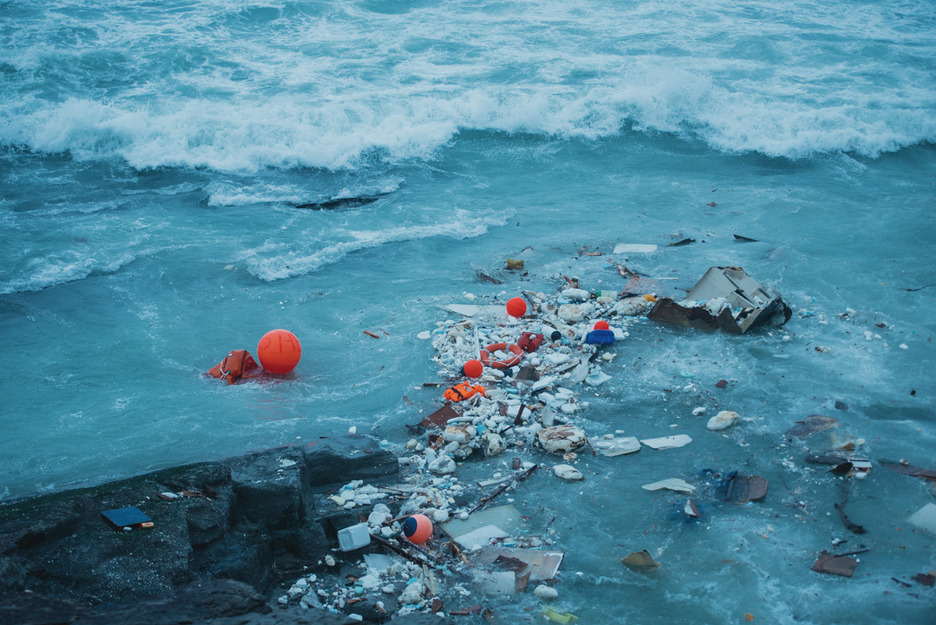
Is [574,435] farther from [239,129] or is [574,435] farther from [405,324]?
[239,129]

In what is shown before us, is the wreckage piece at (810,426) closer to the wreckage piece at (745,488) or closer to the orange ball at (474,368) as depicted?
the wreckage piece at (745,488)

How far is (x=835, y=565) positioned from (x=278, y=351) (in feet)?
17.0

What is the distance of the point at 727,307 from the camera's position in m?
7.89

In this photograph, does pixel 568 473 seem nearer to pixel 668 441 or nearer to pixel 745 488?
pixel 668 441

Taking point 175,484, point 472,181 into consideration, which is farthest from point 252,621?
point 472,181

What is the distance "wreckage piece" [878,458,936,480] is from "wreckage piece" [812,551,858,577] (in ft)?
3.88

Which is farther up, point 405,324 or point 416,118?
point 416,118

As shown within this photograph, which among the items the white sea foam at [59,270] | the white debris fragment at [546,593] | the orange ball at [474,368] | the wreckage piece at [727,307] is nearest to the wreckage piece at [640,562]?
the white debris fragment at [546,593]

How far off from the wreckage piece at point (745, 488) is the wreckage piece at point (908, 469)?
0.96 m

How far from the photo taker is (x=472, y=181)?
13297 millimetres

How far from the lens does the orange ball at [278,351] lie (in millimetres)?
7473

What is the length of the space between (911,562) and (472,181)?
9.82 metres

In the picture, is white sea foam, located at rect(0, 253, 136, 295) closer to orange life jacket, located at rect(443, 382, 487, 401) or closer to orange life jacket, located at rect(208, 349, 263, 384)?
orange life jacket, located at rect(208, 349, 263, 384)

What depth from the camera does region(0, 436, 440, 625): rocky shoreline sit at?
3648 millimetres
